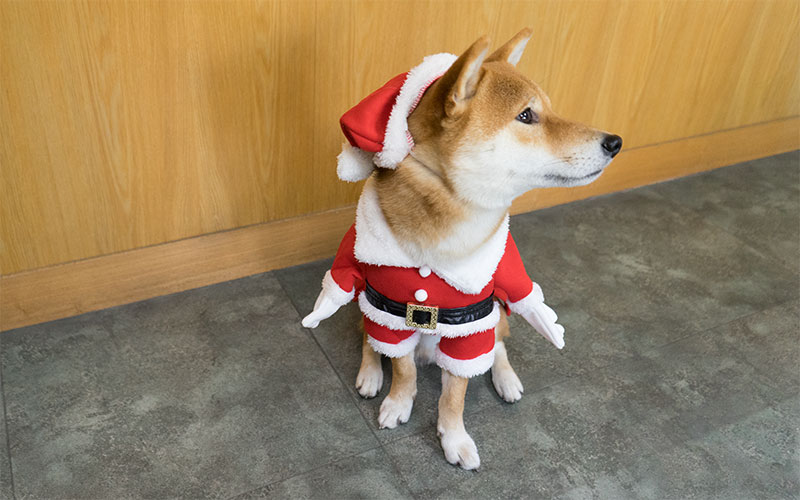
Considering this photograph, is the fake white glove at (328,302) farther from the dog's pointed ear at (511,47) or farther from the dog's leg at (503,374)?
the dog's pointed ear at (511,47)

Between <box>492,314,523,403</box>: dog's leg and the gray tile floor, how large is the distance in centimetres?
2

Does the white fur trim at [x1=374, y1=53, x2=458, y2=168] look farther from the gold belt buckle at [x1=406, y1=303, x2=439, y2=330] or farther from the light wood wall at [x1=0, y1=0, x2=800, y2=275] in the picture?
the light wood wall at [x1=0, y1=0, x2=800, y2=275]

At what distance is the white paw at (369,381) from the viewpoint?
1.44 m

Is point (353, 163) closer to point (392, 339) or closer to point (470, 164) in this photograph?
point (470, 164)

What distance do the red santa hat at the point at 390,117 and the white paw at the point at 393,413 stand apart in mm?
524

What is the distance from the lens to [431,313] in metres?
1.21

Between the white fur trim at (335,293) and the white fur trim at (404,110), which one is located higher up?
the white fur trim at (404,110)

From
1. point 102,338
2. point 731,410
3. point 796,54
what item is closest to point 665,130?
point 796,54

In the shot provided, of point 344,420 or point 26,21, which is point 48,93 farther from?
point 344,420

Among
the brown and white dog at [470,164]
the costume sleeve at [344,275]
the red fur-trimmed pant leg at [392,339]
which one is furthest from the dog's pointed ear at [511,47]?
the red fur-trimmed pant leg at [392,339]

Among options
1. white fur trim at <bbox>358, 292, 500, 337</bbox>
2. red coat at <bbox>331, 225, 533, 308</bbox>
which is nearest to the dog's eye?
red coat at <bbox>331, 225, 533, 308</bbox>

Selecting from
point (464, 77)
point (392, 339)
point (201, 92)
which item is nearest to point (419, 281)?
point (392, 339)

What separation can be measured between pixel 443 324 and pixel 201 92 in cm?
78

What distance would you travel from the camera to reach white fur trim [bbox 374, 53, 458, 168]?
1.08m
